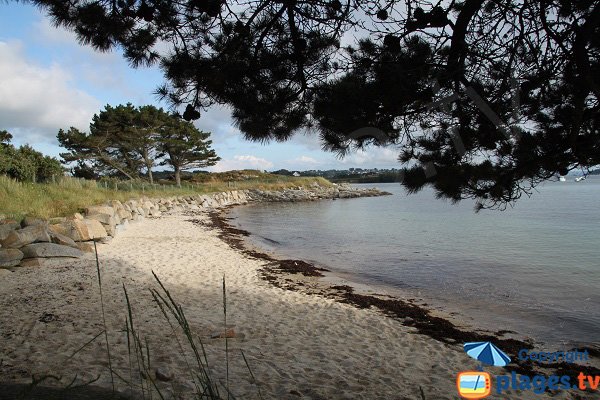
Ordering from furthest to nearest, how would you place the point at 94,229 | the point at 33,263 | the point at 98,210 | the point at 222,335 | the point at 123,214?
the point at 123,214 → the point at 98,210 → the point at 94,229 → the point at 33,263 → the point at 222,335

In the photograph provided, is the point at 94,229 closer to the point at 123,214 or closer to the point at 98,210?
the point at 98,210

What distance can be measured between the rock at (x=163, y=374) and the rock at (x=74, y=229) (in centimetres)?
711

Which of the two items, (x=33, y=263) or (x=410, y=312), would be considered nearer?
(x=410, y=312)

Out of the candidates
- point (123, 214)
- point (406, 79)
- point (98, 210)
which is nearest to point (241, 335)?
point (406, 79)

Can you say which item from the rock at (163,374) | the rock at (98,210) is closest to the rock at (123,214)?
the rock at (98,210)

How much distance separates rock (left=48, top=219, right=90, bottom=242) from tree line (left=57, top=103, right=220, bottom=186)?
934 inches

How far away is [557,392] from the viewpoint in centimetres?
422

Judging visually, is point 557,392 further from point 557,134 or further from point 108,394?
point 108,394

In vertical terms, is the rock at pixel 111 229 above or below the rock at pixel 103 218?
below

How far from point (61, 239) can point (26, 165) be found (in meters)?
9.80

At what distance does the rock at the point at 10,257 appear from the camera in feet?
24.6

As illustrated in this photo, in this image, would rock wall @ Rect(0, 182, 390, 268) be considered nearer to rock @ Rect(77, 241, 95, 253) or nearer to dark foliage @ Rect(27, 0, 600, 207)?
rock @ Rect(77, 241, 95, 253)

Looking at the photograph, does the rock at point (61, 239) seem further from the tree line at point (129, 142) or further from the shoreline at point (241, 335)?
the tree line at point (129, 142)

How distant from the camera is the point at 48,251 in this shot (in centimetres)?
838
